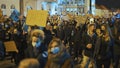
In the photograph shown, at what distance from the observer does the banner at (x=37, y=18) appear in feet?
33.7

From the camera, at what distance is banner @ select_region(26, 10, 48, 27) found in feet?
33.7

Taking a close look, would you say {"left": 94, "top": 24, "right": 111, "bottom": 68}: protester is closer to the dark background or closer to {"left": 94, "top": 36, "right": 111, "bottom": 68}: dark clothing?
{"left": 94, "top": 36, "right": 111, "bottom": 68}: dark clothing

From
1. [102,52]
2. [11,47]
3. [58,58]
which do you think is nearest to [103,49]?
[102,52]

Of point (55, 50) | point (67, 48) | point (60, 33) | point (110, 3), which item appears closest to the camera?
point (55, 50)

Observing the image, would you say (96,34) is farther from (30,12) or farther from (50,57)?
(50,57)

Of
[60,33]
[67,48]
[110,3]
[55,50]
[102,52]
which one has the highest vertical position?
[110,3]

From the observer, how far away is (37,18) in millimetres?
10352

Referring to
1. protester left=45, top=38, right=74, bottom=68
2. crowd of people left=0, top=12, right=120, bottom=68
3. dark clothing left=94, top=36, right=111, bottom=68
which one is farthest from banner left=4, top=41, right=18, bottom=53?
protester left=45, top=38, right=74, bottom=68

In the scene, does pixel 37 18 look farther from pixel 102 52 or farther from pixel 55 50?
pixel 55 50

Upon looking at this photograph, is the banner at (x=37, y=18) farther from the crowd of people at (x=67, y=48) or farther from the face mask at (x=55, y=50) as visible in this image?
the face mask at (x=55, y=50)

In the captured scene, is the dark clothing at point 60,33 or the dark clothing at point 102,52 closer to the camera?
the dark clothing at point 102,52

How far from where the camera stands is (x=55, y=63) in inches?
221

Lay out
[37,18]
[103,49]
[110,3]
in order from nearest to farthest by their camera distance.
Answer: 1. [103,49]
2. [37,18]
3. [110,3]

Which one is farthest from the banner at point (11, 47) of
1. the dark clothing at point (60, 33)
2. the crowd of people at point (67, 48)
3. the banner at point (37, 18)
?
the dark clothing at point (60, 33)
